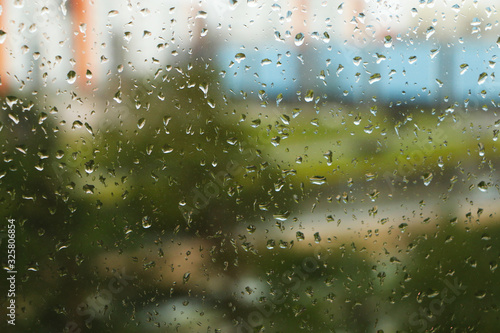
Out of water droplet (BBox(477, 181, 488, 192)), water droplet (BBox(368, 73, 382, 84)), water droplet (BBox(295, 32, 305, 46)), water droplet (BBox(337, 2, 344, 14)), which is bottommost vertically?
water droplet (BBox(477, 181, 488, 192))

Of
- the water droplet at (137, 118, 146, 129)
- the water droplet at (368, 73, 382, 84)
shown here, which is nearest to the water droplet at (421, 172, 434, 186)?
the water droplet at (368, 73, 382, 84)

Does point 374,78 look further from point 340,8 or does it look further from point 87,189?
point 87,189

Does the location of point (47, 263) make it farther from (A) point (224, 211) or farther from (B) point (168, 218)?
(A) point (224, 211)

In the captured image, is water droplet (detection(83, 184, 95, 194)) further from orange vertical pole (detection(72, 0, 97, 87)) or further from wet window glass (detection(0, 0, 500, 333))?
orange vertical pole (detection(72, 0, 97, 87))

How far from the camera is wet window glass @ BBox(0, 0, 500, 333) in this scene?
68cm

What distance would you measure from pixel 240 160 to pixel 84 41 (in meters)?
0.35

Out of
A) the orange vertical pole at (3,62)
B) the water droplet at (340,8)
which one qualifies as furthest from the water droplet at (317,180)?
the orange vertical pole at (3,62)

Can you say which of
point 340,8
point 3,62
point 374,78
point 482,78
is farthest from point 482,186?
point 3,62

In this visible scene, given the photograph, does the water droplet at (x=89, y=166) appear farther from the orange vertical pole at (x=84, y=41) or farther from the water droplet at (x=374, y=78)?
the water droplet at (x=374, y=78)

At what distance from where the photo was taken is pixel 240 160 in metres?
0.72

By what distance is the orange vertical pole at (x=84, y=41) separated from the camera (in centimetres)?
66

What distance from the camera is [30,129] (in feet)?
2.20

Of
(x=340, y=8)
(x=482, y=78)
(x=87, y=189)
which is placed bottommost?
(x=87, y=189)

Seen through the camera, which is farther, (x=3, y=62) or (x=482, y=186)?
(x=482, y=186)
